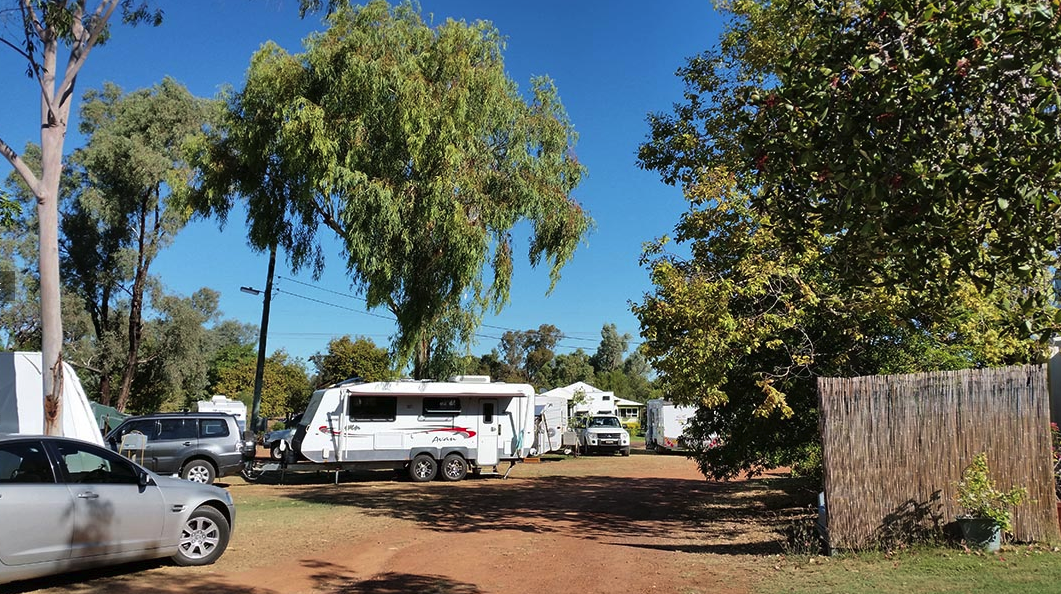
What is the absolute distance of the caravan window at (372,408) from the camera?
19.6m

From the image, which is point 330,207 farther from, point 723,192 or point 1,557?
point 1,557

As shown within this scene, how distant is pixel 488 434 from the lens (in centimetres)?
2075

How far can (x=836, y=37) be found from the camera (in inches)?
195

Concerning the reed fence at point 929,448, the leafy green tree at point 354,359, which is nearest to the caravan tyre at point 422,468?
the reed fence at point 929,448

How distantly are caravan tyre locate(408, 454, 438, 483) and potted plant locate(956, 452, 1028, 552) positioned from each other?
1405 cm

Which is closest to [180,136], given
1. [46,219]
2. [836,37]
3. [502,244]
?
[502,244]

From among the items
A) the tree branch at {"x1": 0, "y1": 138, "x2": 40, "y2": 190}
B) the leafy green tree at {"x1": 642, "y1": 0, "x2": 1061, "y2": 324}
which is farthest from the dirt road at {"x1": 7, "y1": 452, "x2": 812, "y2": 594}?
the tree branch at {"x1": 0, "y1": 138, "x2": 40, "y2": 190}

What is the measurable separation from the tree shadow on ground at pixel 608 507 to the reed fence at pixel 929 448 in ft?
4.25

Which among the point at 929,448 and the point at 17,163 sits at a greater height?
the point at 17,163

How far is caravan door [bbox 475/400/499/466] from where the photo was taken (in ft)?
67.7

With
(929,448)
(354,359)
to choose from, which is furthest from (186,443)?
(354,359)

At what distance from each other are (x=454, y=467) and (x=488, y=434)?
4.14ft

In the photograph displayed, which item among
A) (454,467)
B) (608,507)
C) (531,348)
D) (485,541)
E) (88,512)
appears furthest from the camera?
(531,348)

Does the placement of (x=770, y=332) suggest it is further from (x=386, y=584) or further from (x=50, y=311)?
(x=50, y=311)
